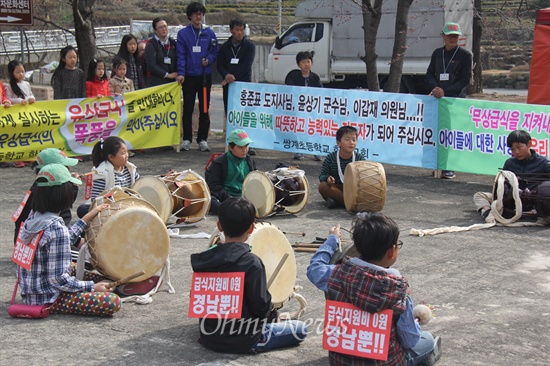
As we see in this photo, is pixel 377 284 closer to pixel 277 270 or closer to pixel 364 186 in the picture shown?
pixel 277 270

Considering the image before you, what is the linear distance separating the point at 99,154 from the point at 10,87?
5262 millimetres

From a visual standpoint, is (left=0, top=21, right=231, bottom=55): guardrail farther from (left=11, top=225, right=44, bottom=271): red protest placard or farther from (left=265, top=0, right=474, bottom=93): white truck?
(left=11, top=225, right=44, bottom=271): red protest placard

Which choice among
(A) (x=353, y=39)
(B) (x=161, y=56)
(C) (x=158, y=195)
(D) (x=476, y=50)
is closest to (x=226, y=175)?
(C) (x=158, y=195)

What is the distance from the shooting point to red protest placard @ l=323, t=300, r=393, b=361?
439cm

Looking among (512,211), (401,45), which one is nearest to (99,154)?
(512,211)

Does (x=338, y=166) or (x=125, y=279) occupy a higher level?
(x=338, y=166)

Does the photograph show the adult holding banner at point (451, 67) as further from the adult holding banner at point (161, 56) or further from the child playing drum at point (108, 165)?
the child playing drum at point (108, 165)

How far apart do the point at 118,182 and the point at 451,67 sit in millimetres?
5991

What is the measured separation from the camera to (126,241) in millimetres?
5980

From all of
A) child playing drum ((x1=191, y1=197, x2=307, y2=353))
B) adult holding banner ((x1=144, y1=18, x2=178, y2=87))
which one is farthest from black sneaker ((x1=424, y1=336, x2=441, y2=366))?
adult holding banner ((x1=144, y1=18, x2=178, y2=87))

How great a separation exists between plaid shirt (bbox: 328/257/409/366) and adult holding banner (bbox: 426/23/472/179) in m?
7.36

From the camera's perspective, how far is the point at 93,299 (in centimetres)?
568

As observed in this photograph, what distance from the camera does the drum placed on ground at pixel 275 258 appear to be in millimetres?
5441

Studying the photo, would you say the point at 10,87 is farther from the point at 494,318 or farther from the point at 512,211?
the point at 494,318
